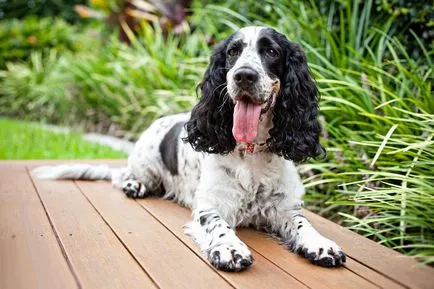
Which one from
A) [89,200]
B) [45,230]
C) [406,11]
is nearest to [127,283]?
[45,230]

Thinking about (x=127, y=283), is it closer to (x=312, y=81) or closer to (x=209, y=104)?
(x=209, y=104)

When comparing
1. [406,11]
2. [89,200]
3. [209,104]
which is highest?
[406,11]

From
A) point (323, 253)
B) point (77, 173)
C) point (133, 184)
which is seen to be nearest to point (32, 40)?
point (77, 173)

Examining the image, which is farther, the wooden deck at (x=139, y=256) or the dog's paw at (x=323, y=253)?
the dog's paw at (x=323, y=253)

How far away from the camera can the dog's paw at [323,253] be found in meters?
2.49

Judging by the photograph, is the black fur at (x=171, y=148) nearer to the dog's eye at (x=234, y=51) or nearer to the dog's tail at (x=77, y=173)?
the dog's tail at (x=77, y=173)

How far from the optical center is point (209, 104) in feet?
10.3

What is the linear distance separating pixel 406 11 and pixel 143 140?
2.27m

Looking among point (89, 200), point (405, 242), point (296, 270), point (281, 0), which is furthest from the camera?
point (281, 0)

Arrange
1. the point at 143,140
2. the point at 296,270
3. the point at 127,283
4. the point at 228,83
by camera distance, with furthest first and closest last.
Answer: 1. the point at 143,140
2. the point at 228,83
3. the point at 296,270
4. the point at 127,283

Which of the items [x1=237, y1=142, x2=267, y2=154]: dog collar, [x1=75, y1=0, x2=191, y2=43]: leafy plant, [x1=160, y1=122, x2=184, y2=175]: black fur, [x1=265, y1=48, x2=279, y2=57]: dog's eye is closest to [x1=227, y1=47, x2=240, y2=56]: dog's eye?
[x1=265, y1=48, x2=279, y2=57]: dog's eye

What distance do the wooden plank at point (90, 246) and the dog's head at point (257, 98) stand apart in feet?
2.52

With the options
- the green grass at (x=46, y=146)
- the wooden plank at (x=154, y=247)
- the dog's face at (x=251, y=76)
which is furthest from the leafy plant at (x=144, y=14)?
the dog's face at (x=251, y=76)

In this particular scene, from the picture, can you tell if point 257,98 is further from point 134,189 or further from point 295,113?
point 134,189
